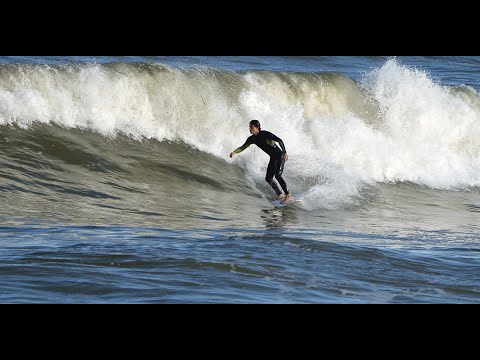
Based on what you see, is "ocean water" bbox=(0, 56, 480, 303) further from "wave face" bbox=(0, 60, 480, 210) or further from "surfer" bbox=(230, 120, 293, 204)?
"surfer" bbox=(230, 120, 293, 204)

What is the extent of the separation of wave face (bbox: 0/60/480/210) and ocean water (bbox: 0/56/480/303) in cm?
4

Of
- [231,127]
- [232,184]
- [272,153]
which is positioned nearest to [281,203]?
[272,153]

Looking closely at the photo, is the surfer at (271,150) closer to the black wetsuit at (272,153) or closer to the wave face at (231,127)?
the black wetsuit at (272,153)

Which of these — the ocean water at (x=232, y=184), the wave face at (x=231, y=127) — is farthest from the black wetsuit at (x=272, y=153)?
the wave face at (x=231, y=127)

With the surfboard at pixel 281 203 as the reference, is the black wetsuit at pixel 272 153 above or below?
above

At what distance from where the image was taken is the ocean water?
6.85 meters

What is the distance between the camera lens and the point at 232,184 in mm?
15148

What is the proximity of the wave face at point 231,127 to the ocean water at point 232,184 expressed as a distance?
4 cm

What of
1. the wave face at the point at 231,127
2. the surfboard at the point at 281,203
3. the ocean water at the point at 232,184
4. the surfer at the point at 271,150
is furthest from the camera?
the wave face at the point at 231,127

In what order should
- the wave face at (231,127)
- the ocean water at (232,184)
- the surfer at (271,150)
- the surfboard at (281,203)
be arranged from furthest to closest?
the wave face at (231,127), the surfer at (271,150), the surfboard at (281,203), the ocean water at (232,184)

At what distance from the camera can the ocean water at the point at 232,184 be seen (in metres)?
6.85

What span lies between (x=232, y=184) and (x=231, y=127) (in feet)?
10.0

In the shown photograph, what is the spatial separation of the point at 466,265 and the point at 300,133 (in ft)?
34.9
